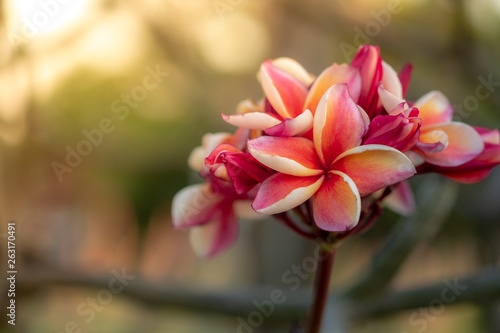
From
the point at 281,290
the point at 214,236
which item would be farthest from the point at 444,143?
the point at 281,290

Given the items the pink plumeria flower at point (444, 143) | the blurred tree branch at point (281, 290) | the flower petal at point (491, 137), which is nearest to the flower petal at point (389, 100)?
the pink plumeria flower at point (444, 143)

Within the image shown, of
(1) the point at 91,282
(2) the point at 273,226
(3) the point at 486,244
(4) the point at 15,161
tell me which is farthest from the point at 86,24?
(3) the point at 486,244

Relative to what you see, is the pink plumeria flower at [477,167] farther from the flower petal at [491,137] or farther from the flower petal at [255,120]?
the flower petal at [255,120]

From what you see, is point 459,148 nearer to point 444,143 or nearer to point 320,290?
point 444,143

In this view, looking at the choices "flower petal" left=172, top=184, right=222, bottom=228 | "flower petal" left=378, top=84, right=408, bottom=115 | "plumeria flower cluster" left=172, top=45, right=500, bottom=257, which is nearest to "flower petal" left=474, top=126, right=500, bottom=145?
"plumeria flower cluster" left=172, top=45, right=500, bottom=257

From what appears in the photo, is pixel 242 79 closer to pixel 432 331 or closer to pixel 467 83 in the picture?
pixel 467 83

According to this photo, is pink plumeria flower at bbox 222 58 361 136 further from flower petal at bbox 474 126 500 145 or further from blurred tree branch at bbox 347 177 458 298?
blurred tree branch at bbox 347 177 458 298
